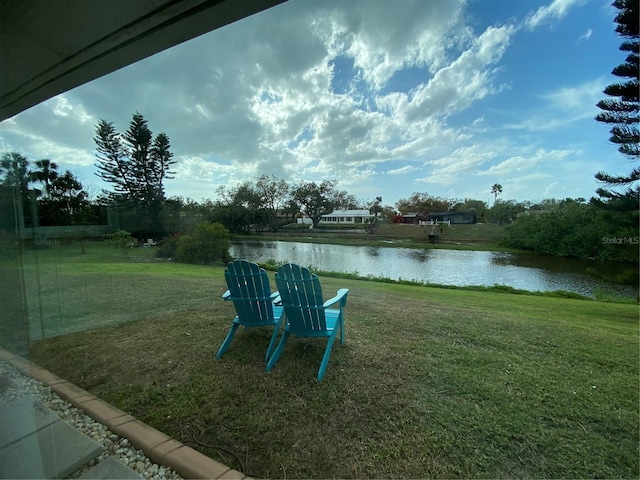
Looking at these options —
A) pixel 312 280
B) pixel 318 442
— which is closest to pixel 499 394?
pixel 318 442

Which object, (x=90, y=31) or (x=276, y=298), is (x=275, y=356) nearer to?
(x=276, y=298)

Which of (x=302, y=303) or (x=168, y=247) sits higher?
(x=168, y=247)

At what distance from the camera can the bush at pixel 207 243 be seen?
10.6 ft

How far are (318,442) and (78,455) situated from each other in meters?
1.12

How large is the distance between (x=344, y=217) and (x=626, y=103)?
2.44m

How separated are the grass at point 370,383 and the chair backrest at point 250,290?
1.04 feet

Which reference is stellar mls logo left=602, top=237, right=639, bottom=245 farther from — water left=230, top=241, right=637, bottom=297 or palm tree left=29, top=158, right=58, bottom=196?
palm tree left=29, top=158, right=58, bottom=196

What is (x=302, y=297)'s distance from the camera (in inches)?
80.4

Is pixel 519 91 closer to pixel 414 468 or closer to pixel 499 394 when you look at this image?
pixel 499 394

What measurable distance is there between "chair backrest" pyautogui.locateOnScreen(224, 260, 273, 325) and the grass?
0.32 m

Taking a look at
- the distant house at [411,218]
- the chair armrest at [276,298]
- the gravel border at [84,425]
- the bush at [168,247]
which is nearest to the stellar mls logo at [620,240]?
the distant house at [411,218]

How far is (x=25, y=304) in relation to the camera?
7.22 ft

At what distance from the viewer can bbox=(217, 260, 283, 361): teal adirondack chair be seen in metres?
2.22

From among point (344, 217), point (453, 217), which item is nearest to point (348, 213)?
point (344, 217)
